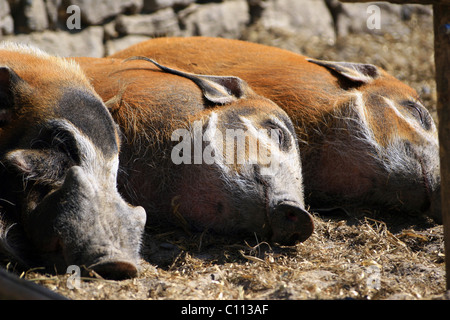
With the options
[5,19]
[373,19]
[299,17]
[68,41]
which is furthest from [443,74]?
[373,19]

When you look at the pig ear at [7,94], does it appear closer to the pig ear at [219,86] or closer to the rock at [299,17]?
the pig ear at [219,86]

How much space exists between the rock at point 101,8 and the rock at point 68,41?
4.0 inches

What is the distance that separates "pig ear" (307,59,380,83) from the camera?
423 centimetres

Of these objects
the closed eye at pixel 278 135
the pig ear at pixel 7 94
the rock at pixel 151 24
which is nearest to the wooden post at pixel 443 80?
the closed eye at pixel 278 135

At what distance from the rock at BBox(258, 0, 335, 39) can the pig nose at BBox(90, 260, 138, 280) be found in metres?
4.98

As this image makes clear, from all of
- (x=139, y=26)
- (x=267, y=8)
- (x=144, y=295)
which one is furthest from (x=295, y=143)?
(x=267, y=8)

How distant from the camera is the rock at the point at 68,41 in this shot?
533 cm

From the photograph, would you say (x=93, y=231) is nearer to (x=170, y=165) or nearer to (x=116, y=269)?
(x=116, y=269)

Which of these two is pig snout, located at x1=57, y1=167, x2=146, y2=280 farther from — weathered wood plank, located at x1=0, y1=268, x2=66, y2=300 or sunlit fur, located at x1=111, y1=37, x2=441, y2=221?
sunlit fur, located at x1=111, y1=37, x2=441, y2=221

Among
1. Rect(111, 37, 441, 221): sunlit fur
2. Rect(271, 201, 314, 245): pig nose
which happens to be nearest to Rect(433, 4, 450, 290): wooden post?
Rect(271, 201, 314, 245): pig nose

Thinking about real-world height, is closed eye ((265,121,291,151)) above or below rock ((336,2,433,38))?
above

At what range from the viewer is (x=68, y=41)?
5598mm

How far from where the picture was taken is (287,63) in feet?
14.3
